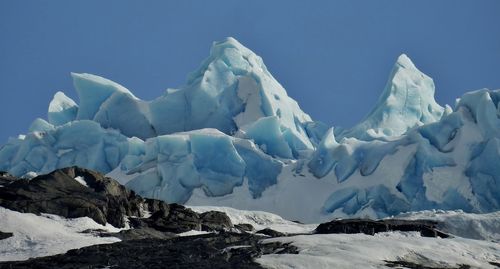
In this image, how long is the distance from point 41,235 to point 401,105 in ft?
177

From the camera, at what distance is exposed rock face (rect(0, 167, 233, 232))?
144 feet

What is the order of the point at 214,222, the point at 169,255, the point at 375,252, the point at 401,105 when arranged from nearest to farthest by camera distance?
the point at 375,252
the point at 169,255
the point at 214,222
the point at 401,105

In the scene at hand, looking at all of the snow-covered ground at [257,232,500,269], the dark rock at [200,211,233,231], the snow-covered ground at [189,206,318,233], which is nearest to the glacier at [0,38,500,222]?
the snow-covered ground at [189,206,318,233]

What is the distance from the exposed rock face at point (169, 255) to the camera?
31047 mm

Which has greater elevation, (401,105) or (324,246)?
(401,105)

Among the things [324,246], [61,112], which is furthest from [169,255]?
[61,112]

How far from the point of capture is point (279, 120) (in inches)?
3393

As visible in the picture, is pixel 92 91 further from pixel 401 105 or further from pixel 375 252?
pixel 375 252

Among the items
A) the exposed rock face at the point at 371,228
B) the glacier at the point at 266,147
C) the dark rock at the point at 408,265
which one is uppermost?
the glacier at the point at 266,147

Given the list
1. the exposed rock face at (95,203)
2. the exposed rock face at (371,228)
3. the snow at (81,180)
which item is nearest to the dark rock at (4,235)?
the exposed rock face at (95,203)

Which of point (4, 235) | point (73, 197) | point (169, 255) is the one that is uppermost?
point (73, 197)

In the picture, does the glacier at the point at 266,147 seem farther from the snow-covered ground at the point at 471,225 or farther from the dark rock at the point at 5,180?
the dark rock at the point at 5,180

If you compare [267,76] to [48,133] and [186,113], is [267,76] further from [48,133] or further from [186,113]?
[48,133]

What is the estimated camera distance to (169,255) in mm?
33469
